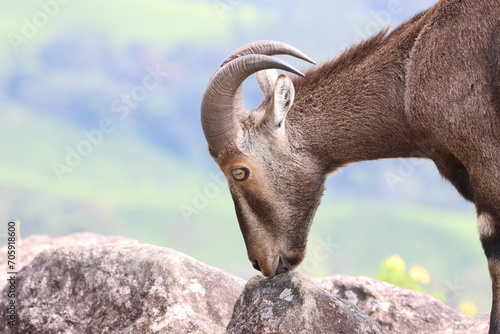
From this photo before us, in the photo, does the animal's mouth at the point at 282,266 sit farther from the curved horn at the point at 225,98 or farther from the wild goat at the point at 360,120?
the curved horn at the point at 225,98

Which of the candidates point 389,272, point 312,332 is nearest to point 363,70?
point 312,332

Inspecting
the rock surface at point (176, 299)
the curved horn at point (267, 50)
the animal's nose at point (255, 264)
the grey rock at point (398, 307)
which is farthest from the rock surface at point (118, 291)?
the curved horn at point (267, 50)

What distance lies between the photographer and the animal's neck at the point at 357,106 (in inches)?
314

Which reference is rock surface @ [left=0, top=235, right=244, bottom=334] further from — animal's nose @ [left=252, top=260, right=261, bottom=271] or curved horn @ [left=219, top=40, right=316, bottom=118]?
curved horn @ [left=219, top=40, right=316, bottom=118]

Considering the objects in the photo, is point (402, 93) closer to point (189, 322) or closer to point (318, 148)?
point (318, 148)

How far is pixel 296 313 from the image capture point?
7078mm

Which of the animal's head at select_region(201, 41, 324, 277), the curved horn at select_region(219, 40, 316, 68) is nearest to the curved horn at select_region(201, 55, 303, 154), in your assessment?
the animal's head at select_region(201, 41, 324, 277)

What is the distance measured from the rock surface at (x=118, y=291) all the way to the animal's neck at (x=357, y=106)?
197 cm

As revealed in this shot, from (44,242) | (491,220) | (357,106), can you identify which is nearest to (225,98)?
(357,106)

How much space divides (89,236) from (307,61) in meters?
6.27

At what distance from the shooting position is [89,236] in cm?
1293

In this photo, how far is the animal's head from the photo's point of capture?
25.7ft

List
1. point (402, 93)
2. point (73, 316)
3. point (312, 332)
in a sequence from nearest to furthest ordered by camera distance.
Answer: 1. point (312, 332)
2. point (402, 93)
3. point (73, 316)

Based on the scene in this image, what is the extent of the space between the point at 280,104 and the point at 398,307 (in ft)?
10.9
